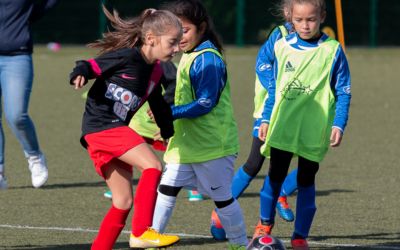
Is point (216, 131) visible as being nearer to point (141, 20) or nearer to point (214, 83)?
point (214, 83)

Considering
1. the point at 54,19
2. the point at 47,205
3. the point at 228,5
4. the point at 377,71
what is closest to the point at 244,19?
the point at 228,5

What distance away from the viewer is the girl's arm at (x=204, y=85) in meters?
6.43

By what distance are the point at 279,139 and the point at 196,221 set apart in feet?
5.08

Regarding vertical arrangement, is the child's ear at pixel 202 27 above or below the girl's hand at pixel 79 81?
below

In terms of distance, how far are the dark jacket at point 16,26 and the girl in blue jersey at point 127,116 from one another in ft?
10.9

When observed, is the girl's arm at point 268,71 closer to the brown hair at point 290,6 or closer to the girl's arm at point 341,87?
the brown hair at point 290,6

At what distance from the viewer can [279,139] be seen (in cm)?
677

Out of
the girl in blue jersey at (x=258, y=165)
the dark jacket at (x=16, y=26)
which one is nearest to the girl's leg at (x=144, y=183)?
the girl in blue jersey at (x=258, y=165)

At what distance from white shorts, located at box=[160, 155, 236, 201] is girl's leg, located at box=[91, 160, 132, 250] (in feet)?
1.41

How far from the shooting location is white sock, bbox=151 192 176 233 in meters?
6.63

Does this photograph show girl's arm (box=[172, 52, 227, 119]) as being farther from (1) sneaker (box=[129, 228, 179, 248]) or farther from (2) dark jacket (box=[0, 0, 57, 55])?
(2) dark jacket (box=[0, 0, 57, 55])

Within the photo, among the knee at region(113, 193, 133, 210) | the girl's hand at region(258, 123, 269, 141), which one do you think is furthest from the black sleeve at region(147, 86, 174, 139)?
the girl's hand at region(258, 123, 269, 141)

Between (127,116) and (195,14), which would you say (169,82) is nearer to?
(195,14)

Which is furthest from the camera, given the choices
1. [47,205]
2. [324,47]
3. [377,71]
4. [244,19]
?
[244,19]
